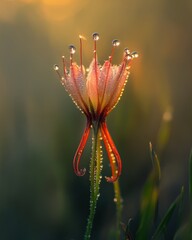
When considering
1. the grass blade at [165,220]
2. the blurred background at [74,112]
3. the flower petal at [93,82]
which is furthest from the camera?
the blurred background at [74,112]

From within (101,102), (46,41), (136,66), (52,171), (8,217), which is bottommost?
(8,217)

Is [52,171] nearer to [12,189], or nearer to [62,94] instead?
[12,189]

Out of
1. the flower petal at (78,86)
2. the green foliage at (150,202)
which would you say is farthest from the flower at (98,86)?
the green foliage at (150,202)

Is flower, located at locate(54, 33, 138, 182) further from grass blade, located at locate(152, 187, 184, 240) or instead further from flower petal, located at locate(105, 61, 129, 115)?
grass blade, located at locate(152, 187, 184, 240)

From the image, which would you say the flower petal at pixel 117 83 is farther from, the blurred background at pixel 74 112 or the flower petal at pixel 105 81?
the blurred background at pixel 74 112

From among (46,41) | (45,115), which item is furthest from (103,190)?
(46,41)

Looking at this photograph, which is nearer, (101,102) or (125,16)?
(101,102)

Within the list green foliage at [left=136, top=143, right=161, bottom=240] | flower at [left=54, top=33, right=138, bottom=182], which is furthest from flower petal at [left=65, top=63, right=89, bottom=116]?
green foliage at [left=136, top=143, right=161, bottom=240]

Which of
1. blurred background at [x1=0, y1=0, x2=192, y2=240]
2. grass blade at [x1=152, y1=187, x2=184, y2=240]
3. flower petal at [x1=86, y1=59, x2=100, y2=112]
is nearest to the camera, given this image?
grass blade at [x1=152, y1=187, x2=184, y2=240]
